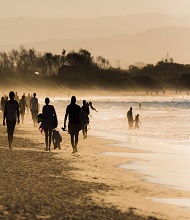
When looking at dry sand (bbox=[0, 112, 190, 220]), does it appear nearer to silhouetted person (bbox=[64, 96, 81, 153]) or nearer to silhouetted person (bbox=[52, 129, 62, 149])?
silhouetted person (bbox=[64, 96, 81, 153])

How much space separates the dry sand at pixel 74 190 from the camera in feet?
26.5

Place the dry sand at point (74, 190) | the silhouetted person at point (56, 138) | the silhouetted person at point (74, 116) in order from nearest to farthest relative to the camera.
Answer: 1. the dry sand at point (74, 190)
2. the silhouetted person at point (74, 116)
3. the silhouetted person at point (56, 138)

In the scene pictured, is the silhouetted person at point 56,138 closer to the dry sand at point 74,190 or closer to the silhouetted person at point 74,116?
the silhouetted person at point 74,116

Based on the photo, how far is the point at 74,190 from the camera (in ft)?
32.4

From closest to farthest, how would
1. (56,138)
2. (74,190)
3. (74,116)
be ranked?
1. (74,190)
2. (74,116)
3. (56,138)

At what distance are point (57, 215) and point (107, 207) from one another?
113cm

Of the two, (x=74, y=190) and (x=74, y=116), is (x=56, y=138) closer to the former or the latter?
(x=74, y=116)

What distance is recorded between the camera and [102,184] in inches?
427

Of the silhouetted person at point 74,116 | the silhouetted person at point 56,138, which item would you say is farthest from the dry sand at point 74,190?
the silhouetted person at point 56,138

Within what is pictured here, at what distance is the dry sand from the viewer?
8.09 m

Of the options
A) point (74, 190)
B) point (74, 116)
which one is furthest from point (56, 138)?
point (74, 190)

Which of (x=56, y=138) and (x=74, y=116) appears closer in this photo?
(x=74, y=116)

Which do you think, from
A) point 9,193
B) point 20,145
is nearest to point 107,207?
point 9,193

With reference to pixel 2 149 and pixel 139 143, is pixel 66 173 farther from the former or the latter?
pixel 139 143
